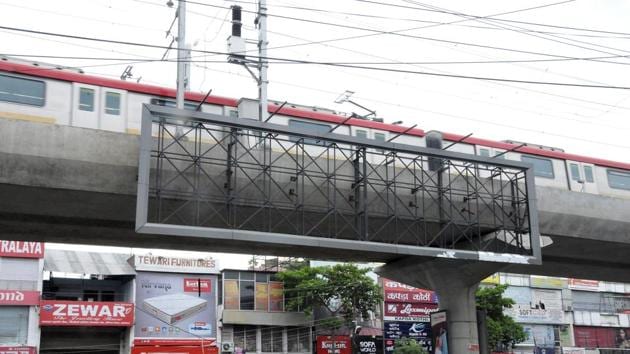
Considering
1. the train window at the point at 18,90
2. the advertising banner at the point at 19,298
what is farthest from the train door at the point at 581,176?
the advertising banner at the point at 19,298

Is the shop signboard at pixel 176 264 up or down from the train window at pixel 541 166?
down

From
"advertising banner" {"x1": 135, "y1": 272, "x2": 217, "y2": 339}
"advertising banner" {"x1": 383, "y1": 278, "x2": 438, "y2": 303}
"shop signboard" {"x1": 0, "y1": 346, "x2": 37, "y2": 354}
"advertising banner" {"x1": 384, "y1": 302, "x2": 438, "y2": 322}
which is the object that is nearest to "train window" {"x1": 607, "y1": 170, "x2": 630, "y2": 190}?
"advertising banner" {"x1": 383, "y1": 278, "x2": 438, "y2": 303}

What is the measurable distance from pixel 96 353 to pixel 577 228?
28.1 meters

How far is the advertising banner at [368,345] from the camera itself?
150 ft

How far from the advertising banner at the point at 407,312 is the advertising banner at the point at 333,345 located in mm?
4418

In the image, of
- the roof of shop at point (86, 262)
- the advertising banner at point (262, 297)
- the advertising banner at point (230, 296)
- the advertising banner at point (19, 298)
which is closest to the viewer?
the advertising banner at point (19, 298)

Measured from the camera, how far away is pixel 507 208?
23.3 m

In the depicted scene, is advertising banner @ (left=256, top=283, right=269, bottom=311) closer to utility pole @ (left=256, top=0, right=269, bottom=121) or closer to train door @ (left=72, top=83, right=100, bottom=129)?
utility pole @ (left=256, top=0, right=269, bottom=121)

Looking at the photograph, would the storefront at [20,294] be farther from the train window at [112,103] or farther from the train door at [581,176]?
the train door at [581,176]

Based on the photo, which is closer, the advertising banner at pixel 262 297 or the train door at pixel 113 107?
the train door at pixel 113 107

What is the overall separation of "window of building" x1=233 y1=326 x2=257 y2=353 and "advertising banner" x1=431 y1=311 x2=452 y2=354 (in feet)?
67.9

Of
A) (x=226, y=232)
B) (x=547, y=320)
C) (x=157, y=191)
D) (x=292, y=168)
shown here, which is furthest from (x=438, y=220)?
(x=547, y=320)

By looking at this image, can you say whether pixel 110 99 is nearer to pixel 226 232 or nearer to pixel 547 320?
pixel 226 232

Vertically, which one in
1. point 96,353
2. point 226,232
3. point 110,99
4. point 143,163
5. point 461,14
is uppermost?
point 461,14
